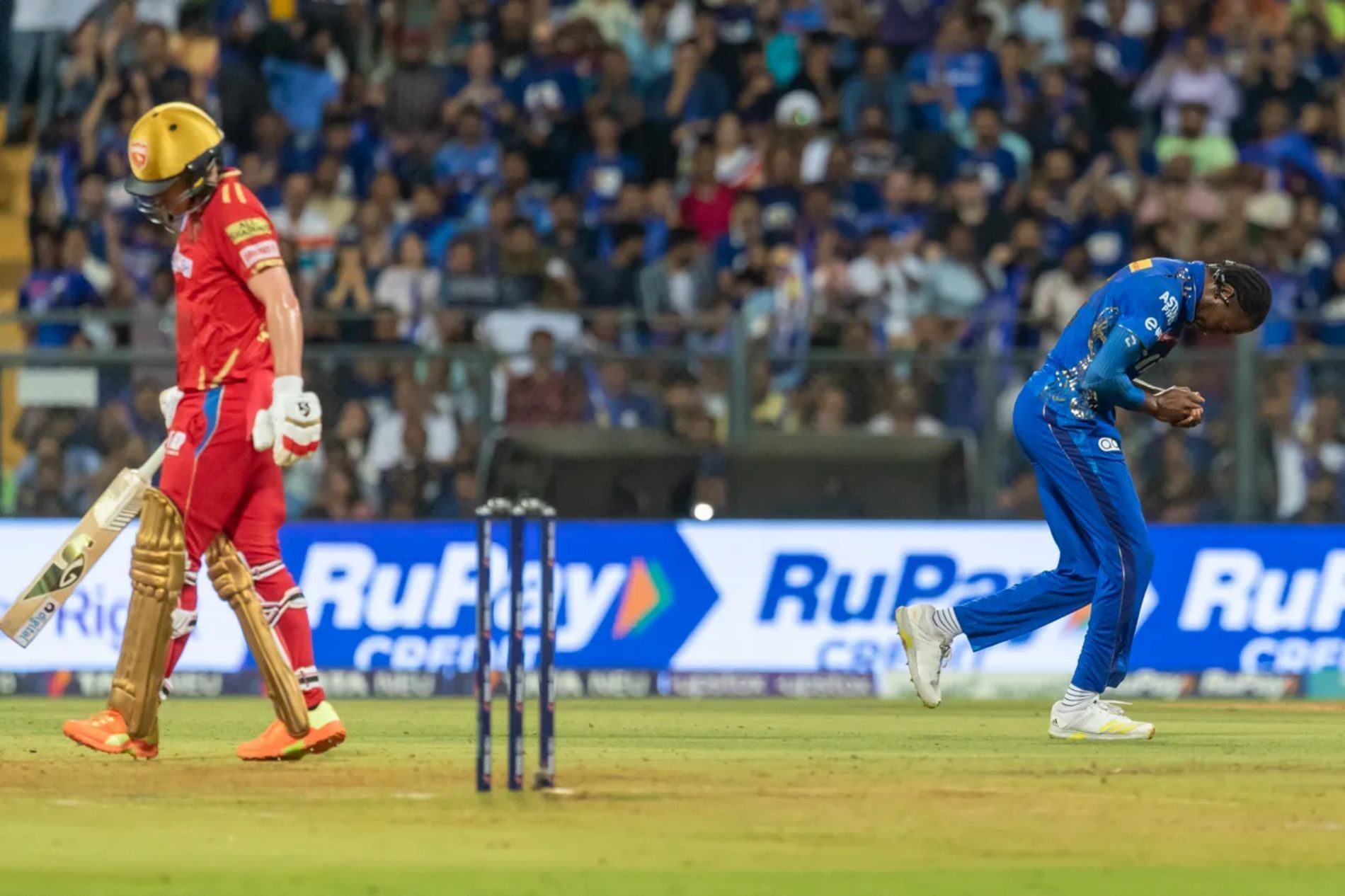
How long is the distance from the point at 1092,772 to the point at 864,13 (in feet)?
46.2

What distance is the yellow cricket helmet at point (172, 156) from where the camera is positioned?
10039 millimetres

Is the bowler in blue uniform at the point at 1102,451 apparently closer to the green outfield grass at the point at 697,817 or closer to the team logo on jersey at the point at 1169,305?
the team logo on jersey at the point at 1169,305

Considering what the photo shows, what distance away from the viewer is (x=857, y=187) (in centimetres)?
2120

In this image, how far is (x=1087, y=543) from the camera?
37.4 feet

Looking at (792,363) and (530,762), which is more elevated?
(792,363)

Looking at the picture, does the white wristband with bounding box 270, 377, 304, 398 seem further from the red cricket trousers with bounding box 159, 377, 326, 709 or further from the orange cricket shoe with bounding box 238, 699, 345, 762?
the orange cricket shoe with bounding box 238, 699, 345, 762

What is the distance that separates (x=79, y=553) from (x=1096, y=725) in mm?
4787

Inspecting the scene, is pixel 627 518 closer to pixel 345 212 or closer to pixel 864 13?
pixel 345 212

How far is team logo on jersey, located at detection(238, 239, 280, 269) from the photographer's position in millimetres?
9914

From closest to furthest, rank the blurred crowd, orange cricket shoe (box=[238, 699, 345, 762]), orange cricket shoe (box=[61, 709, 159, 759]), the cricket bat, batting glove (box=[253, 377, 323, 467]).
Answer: batting glove (box=[253, 377, 323, 467]), orange cricket shoe (box=[61, 709, 159, 759]), orange cricket shoe (box=[238, 699, 345, 762]), the cricket bat, the blurred crowd

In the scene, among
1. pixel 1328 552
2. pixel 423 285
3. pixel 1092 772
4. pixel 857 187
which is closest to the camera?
pixel 1092 772

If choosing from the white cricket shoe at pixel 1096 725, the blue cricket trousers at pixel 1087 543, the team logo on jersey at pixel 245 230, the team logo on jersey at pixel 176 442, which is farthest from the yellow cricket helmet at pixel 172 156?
the white cricket shoe at pixel 1096 725

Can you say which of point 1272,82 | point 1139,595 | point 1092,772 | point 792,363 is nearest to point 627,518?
point 792,363

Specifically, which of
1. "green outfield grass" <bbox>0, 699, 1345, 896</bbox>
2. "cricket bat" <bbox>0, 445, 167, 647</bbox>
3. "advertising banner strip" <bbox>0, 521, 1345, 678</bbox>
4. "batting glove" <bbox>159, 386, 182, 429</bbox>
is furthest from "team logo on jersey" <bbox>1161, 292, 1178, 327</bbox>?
"advertising banner strip" <bbox>0, 521, 1345, 678</bbox>
